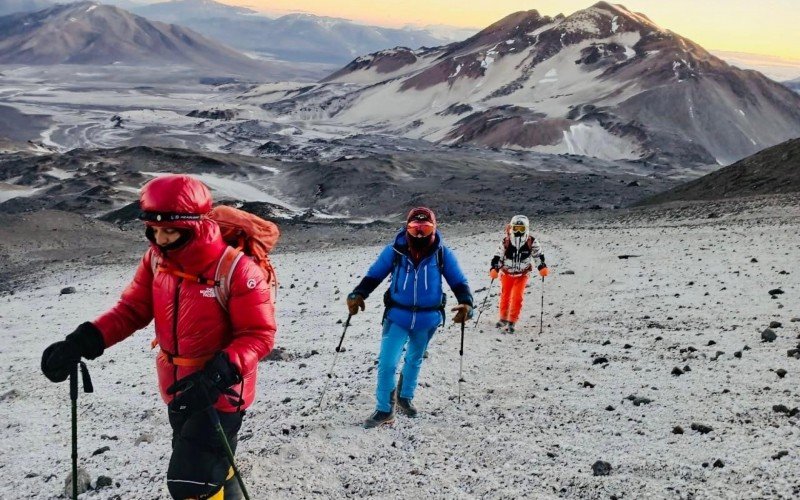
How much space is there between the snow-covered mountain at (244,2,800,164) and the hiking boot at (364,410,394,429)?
262ft

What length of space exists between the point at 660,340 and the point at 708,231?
11.5m

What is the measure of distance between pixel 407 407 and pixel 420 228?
1.84m

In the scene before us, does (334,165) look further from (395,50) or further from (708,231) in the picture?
(395,50)

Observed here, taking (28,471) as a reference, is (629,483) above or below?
above

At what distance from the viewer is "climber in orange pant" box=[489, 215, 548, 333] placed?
1051cm

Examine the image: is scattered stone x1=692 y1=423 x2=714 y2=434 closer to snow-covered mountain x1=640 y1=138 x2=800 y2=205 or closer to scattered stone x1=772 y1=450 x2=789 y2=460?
scattered stone x1=772 y1=450 x2=789 y2=460

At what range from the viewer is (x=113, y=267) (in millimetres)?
20906

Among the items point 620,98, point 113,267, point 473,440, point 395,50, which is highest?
point 395,50

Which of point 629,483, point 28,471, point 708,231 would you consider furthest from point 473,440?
point 708,231

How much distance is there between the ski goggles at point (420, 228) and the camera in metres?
6.06

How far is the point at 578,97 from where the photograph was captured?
106 meters

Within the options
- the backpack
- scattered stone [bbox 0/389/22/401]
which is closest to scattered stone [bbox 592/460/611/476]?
the backpack

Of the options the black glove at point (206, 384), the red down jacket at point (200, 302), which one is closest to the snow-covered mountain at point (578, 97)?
the red down jacket at point (200, 302)

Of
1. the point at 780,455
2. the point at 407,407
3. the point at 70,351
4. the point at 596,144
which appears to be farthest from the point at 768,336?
the point at 596,144
